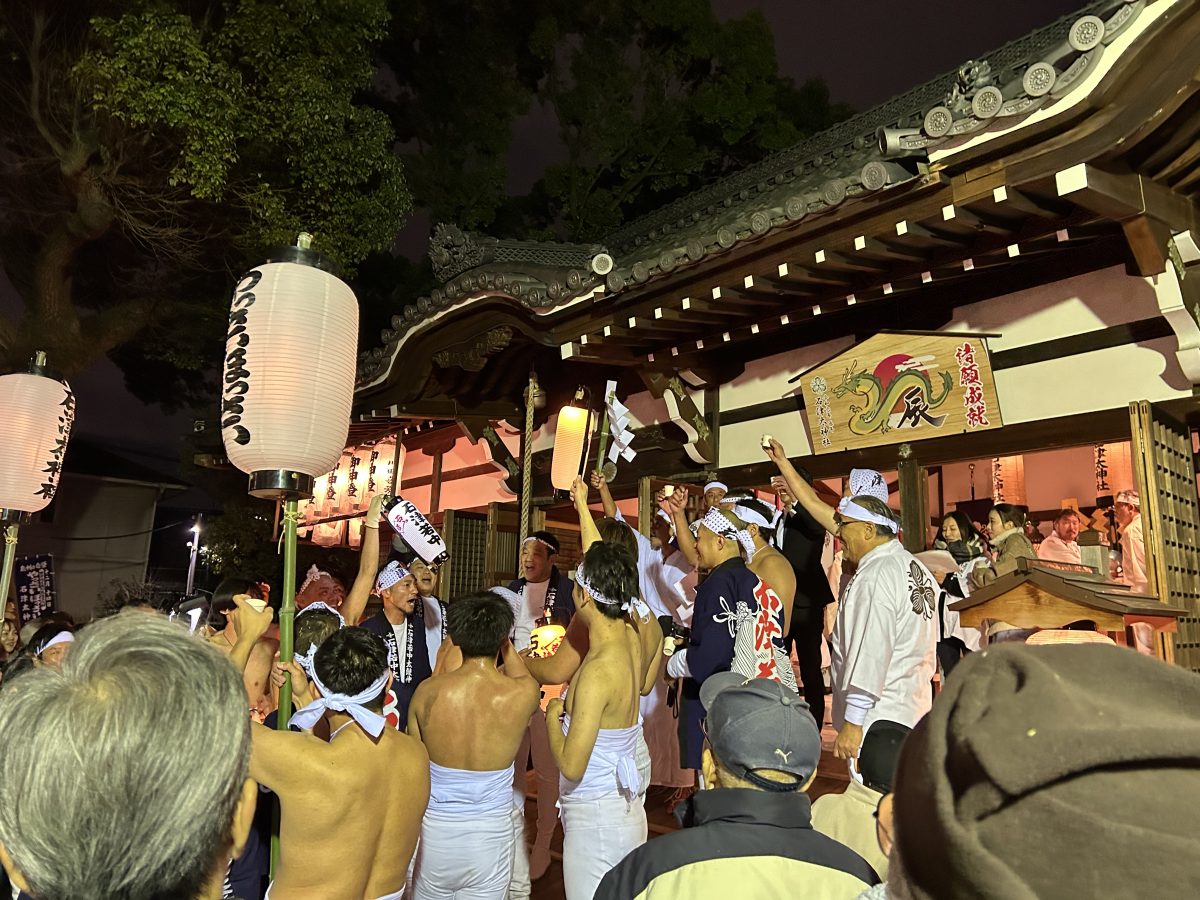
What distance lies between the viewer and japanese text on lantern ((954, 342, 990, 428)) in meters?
6.43

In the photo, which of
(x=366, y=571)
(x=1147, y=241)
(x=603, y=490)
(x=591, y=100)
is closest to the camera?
(x=366, y=571)

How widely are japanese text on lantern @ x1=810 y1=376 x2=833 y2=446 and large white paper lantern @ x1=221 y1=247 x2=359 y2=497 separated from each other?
4551mm

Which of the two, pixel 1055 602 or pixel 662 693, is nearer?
pixel 1055 602

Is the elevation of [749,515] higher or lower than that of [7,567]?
higher

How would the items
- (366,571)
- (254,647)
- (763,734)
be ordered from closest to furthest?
1. (763,734)
2. (254,647)
3. (366,571)

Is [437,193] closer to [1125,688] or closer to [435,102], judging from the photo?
[435,102]

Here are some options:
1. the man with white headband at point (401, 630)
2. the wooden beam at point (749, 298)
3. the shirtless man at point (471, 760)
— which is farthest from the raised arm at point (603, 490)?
the shirtless man at point (471, 760)

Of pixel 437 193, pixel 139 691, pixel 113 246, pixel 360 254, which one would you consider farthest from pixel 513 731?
pixel 437 193

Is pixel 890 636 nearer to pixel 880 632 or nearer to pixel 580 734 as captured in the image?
pixel 880 632

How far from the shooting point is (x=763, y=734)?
215 centimetres

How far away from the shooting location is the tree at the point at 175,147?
29.3 ft

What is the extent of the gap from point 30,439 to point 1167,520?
28.6ft

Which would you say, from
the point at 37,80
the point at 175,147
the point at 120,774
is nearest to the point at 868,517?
the point at 120,774

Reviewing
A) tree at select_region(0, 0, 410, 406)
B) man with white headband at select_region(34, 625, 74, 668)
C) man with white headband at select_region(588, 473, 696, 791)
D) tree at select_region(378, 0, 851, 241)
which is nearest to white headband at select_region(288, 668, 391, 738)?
man with white headband at select_region(34, 625, 74, 668)
